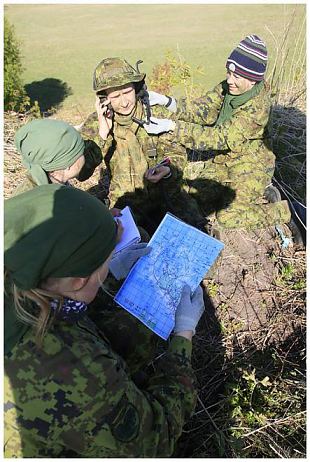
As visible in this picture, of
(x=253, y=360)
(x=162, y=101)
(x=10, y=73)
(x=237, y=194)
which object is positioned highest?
(x=162, y=101)

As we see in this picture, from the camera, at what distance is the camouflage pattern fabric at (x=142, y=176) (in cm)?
297

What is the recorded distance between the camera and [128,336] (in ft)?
6.38

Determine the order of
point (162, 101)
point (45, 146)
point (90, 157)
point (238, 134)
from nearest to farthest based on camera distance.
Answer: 1. point (45, 146)
2. point (90, 157)
3. point (162, 101)
4. point (238, 134)

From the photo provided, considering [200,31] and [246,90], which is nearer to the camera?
[246,90]

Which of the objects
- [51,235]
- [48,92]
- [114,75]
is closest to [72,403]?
[51,235]

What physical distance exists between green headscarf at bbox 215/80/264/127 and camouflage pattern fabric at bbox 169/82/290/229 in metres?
0.04

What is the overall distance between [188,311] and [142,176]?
150 centimetres

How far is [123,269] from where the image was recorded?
2.22 m

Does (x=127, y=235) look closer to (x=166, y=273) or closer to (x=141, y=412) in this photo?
(x=166, y=273)

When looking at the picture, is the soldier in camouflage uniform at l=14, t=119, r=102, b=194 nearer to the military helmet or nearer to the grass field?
the military helmet

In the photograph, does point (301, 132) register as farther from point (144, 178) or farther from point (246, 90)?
point (144, 178)

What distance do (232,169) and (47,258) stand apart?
9.00 feet

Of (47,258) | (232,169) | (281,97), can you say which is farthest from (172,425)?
(281,97)

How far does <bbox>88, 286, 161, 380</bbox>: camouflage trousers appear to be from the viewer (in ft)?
6.29
